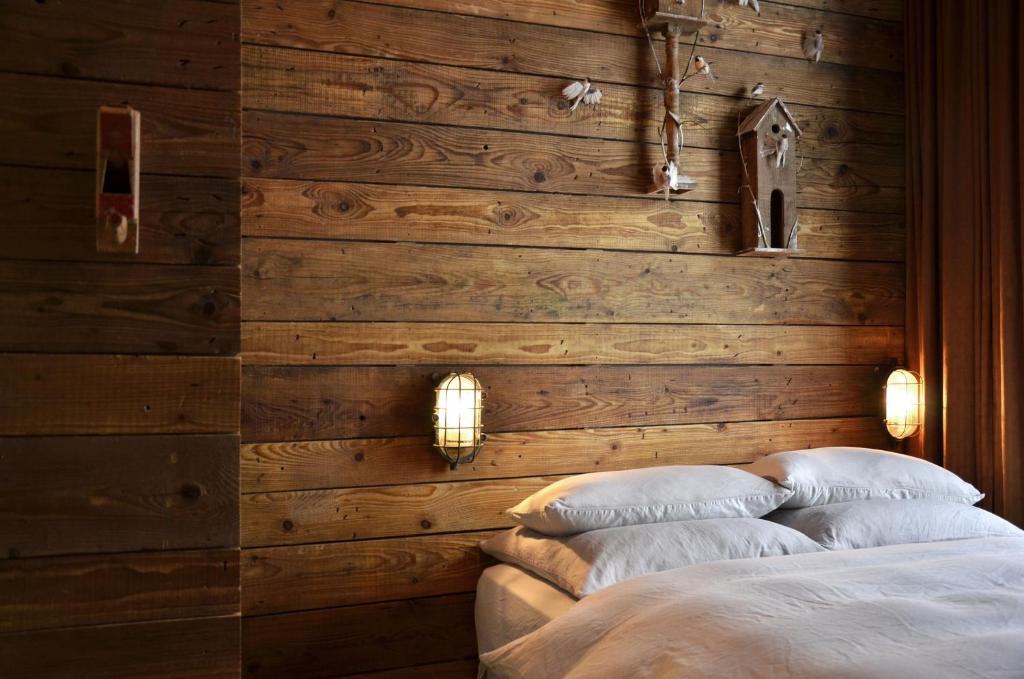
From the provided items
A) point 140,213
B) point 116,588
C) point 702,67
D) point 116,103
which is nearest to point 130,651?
point 116,588

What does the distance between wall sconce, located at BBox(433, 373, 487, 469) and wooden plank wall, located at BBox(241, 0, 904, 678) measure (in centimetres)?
7

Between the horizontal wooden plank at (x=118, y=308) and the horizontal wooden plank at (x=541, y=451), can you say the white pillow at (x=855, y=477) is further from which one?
the horizontal wooden plank at (x=118, y=308)

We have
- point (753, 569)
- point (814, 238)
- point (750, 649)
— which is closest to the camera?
point (750, 649)

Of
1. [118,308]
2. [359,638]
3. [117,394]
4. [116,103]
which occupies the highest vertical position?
[116,103]

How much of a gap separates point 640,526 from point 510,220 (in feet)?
3.11

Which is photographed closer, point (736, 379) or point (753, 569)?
point (753, 569)

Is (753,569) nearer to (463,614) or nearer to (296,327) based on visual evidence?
(463,614)

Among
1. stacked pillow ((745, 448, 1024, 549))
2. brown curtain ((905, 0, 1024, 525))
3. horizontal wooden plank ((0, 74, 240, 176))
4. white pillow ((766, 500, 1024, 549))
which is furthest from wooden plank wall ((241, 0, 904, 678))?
horizontal wooden plank ((0, 74, 240, 176))

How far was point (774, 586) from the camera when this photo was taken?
5.74ft

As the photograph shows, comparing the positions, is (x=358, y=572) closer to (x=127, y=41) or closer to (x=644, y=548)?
(x=644, y=548)

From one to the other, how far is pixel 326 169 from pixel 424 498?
0.94 metres

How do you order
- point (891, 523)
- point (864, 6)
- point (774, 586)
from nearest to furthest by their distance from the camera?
point (774, 586) → point (891, 523) → point (864, 6)

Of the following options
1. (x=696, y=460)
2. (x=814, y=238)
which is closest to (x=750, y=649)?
(x=696, y=460)

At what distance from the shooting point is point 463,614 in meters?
2.49
